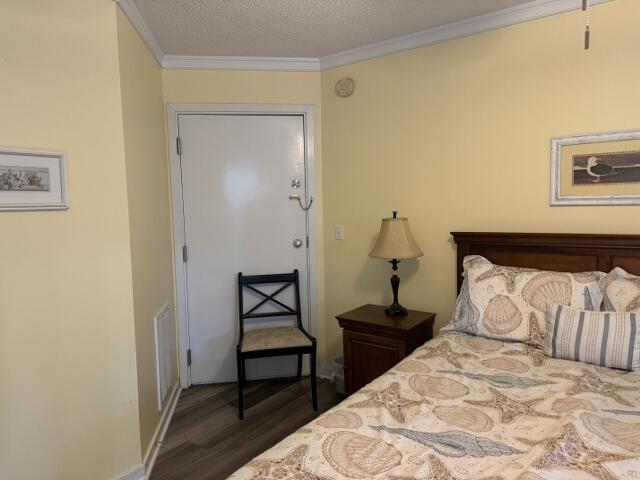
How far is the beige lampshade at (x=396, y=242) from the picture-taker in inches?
103

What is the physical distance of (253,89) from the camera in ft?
10.4

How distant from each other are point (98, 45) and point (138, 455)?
199 cm

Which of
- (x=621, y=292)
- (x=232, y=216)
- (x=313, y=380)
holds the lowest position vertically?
(x=313, y=380)

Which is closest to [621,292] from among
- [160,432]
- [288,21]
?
[288,21]

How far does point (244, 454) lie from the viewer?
7.75ft

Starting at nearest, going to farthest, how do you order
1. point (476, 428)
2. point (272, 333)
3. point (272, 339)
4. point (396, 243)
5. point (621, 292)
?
point (476, 428), point (621, 292), point (396, 243), point (272, 339), point (272, 333)

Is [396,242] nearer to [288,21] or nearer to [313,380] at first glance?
[313,380]

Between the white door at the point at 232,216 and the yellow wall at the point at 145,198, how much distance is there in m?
0.26

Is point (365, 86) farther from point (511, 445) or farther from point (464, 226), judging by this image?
point (511, 445)

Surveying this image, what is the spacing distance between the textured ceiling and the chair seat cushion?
199cm

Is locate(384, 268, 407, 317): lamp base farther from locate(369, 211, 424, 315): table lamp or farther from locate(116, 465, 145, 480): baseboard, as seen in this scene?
locate(116, 465, 145, 480): baseboard

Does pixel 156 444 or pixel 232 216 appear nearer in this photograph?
pixel 156 444

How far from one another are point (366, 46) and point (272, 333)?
6.93ft

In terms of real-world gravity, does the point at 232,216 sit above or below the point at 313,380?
above
